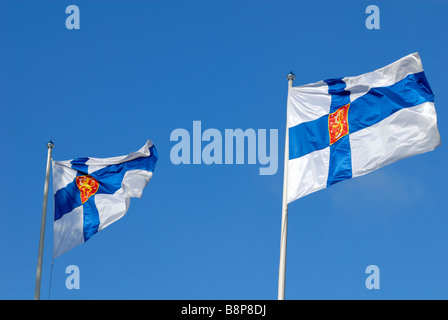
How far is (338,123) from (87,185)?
10465 millimetres

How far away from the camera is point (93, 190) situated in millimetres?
28922

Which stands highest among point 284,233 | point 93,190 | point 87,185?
point 87,185

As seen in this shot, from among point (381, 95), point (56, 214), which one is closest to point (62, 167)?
point (56, 214)

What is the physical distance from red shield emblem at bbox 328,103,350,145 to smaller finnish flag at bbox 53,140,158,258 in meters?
8.74

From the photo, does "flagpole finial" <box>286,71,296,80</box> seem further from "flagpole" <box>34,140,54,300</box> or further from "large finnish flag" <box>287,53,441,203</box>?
"flagpole" <box>34,140,54,300</box>

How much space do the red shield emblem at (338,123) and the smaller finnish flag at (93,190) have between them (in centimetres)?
874

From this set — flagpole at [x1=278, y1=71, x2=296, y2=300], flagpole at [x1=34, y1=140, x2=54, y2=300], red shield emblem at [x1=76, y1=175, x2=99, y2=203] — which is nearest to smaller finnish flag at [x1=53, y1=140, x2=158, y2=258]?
red shield emblem at [x1=76, y1=175, x2=99, y2=203]

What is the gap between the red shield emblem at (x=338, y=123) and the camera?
76.2ft

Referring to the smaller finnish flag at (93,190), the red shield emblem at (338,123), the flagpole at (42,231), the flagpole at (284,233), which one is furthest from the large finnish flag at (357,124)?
the flagpole at (42,231)

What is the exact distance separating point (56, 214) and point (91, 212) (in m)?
1.28

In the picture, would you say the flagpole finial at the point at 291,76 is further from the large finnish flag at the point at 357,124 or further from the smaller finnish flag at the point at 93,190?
the smaller finnish flag at the point at 93,190

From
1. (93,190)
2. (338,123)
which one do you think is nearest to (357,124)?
(338,123)

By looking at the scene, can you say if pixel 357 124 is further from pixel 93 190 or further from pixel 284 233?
pixel 93 190
